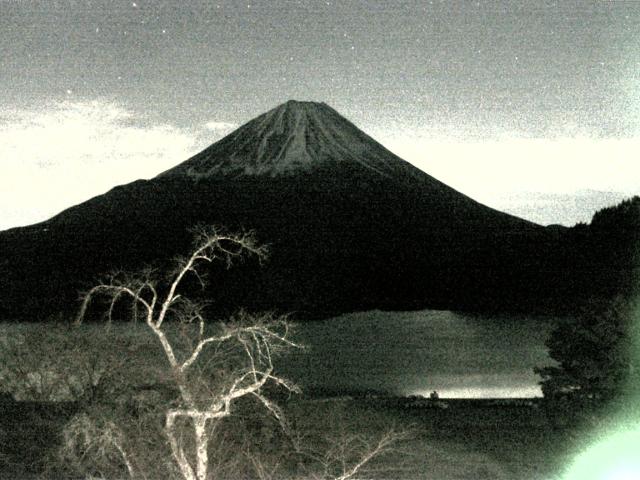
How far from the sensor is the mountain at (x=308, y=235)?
9594 centimetres

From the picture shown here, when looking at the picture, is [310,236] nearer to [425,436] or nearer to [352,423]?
[352,423]

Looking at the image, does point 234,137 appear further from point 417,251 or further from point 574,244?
point 574,244

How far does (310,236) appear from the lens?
10750 centimetres

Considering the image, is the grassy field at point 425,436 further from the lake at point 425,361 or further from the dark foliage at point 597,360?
the lake at point 425,361

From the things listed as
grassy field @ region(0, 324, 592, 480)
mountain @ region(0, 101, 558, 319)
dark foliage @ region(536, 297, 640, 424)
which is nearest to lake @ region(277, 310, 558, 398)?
grassy field @ region(0, 324, 592, 480)

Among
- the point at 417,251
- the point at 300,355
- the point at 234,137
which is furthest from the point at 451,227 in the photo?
the point at 300,355

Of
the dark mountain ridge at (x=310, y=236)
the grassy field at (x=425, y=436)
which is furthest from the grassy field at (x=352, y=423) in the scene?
the dark mountain ridge at (x=310, y=236)

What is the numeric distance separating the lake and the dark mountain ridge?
3323 centimetres

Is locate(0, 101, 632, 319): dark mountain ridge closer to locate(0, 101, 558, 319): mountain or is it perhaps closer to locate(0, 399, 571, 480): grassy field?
locate(0, 101, 558, 319): mountain

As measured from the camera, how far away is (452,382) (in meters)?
26.1

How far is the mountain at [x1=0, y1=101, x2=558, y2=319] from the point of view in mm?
95938

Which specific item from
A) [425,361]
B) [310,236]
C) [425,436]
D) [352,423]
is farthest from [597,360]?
[310,236]

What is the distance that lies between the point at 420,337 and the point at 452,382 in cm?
2519

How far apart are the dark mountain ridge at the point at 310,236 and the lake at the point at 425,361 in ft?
109
